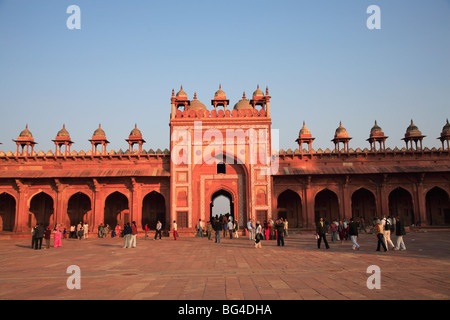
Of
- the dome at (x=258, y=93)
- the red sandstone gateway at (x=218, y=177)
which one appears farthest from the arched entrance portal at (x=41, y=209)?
the dome at (x=258, y=93)

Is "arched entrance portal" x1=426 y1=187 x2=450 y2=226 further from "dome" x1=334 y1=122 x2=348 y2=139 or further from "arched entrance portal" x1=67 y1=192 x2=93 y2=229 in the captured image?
"arched entrance portal" x1=67 y1=192 x2=93 y2=229

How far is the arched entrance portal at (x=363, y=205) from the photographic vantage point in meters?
31.9

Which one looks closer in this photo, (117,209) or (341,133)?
(341,133)

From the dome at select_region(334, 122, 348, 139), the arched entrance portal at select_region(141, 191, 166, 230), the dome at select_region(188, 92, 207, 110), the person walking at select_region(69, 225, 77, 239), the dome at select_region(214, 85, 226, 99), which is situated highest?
the dome at select_region(214, 85, 226, 99)

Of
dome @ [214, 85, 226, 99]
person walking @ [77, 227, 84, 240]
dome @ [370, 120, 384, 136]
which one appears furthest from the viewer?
dome @ [370, 120, 384, 136]

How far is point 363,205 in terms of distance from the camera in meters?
32.3

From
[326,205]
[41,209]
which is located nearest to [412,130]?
[326,205]

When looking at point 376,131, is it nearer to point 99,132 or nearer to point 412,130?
point 412,130

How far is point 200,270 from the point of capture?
1029cm

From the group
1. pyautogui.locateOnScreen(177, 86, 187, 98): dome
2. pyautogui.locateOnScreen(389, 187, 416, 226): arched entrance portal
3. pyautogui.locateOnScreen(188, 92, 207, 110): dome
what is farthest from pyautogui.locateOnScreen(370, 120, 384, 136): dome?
pyautogui.locateOnScreen(177, 86, 187, 98): dome

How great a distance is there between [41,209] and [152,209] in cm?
975

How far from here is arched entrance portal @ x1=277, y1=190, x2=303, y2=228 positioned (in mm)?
32281

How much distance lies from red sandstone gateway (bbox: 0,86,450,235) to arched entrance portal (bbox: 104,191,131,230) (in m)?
0.09
